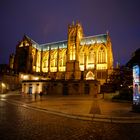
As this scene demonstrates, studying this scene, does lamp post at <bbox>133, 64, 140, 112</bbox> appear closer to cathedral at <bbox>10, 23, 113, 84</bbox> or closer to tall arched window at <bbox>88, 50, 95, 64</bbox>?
cathedral at <bbox>10, 23, 113, 84</bbox>

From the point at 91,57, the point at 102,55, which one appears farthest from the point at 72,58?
the point at 102,55

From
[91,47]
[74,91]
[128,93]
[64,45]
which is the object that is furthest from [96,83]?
[64,45]

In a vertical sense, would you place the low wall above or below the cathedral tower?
below

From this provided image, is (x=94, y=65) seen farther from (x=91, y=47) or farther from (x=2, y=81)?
(x=2, y=81)

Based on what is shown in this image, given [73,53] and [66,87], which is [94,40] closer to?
[73,53]

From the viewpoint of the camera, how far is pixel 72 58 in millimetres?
78688

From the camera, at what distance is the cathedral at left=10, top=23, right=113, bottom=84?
238 feet

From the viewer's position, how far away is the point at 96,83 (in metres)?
45.3

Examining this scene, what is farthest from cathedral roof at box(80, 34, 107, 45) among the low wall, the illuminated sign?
the illuminated sign

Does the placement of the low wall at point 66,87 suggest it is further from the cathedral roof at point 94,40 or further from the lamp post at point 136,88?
the cathedral roof at point 94,40

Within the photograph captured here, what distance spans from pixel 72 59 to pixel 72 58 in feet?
2.09

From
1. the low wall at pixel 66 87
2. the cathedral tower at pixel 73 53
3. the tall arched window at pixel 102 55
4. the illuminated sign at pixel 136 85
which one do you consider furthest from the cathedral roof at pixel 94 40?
the illuminated sign at pixel 136 85

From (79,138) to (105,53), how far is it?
2762 inches

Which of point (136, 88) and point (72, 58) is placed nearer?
point (136, 88)
